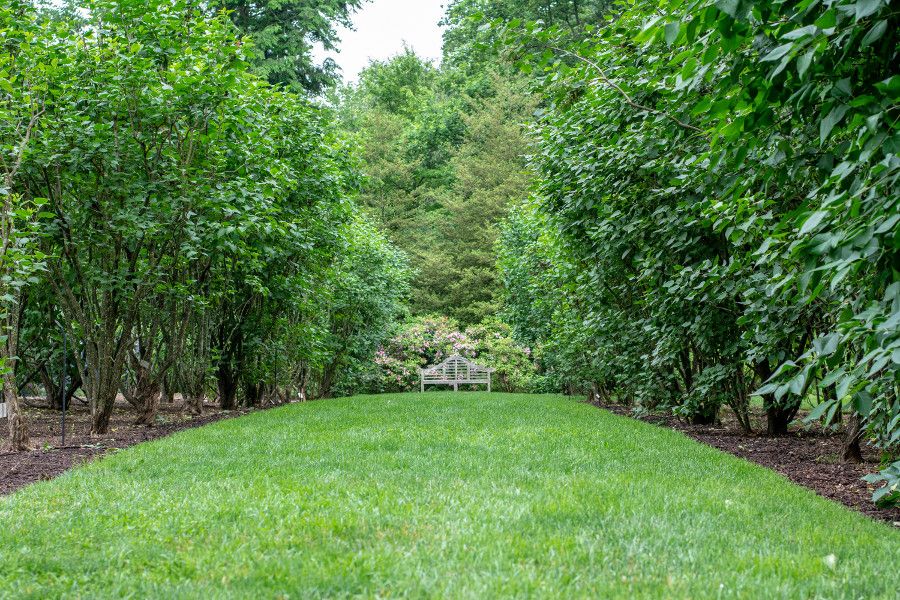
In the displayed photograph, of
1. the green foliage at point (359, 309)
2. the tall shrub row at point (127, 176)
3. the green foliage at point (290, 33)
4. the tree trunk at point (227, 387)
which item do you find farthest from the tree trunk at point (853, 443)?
the green foliage at point (290, 33)

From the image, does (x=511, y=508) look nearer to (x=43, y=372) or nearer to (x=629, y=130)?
(x=629, y=130)

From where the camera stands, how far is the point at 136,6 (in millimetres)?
7059

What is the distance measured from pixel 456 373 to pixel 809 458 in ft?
51.5

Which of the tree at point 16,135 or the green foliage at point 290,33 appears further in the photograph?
the green foliage at point 290,33

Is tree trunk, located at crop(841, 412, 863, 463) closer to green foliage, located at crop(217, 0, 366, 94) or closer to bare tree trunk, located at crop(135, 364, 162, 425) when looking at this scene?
bare tree trunk, located at crop(135, 364, 162, 425)

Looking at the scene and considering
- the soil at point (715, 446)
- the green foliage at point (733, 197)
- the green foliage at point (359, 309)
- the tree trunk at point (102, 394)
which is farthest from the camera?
the green foliage at point (359, 309)

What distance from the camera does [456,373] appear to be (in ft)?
71.0

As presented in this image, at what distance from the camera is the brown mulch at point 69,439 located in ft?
17.7

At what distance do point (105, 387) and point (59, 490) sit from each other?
3.67 meters

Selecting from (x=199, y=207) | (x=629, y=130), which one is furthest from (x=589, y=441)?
(x=199, y=207)

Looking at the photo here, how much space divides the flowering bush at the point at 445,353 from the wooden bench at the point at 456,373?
29 cm

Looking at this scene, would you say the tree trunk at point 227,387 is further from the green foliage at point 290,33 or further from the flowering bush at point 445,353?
the green foliage at point 290,33

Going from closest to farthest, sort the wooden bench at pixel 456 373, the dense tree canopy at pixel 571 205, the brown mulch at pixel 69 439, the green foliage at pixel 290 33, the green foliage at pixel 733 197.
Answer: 1. the green foliage at pixel 733 197
2. the dense tree canopy at pixel 571 205
3. the brown mulch at pixel 69 439
4. the green foliage at pixel 290 33
5. the wooden bench at pixel 456 373

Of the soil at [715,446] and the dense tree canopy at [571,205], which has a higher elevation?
the dense tree canopy at [571,205]
